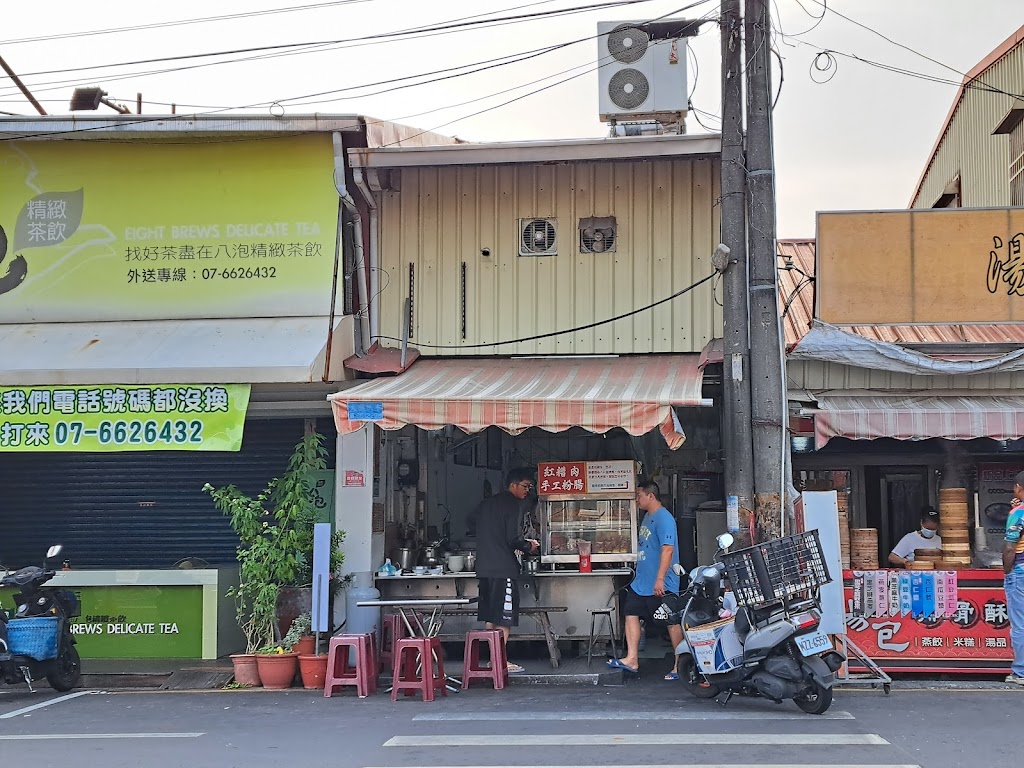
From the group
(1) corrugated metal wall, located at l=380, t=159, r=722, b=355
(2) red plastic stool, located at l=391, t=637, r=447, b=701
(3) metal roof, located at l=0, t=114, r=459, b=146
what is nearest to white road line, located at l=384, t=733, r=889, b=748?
(2) red plastic stool, located at l=391, t=637, r=447, b=701

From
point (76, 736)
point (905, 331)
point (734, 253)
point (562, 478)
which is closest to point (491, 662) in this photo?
point (562, 478)

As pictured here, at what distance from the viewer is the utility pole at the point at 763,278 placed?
32.4 ft

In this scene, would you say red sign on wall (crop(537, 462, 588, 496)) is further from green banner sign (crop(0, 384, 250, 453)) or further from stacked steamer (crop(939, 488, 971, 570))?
stacked steamer (crop(939, 488, 971, 570))

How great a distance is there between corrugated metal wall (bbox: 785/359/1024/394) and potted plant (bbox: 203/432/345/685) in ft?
16.1

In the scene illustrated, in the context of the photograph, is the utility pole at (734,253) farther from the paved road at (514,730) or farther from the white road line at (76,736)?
the white road line at (76,736)

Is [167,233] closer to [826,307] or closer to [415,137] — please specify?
[415,137]

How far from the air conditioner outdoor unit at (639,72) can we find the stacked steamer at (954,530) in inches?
188

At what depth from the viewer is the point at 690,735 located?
318 inches

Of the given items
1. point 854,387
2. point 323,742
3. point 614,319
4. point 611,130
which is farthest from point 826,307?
point 323,742

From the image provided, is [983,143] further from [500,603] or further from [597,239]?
[500,603]

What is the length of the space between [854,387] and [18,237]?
9.09 metres

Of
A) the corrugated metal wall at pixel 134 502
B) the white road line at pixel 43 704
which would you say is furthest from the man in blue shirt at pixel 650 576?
the white road line at pixel 43 704

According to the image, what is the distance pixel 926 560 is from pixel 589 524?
333cm

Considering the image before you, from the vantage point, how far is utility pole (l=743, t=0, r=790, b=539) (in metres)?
9.87
